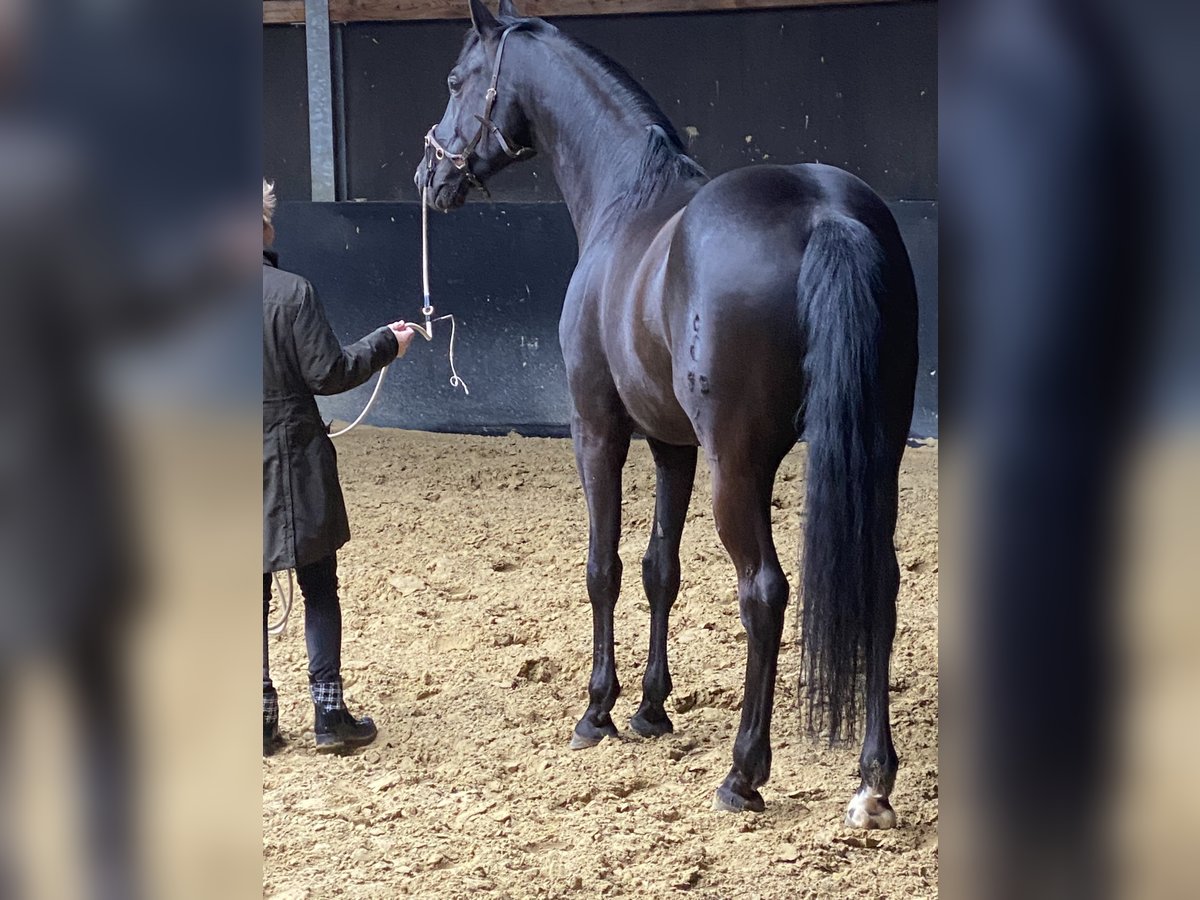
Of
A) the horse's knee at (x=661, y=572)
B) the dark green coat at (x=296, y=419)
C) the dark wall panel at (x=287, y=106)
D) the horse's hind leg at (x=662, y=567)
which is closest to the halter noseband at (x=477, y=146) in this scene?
the dark green coat at (x=296, y=419)

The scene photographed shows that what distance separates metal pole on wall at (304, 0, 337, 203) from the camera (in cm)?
669

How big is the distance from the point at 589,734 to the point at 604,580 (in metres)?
0.39

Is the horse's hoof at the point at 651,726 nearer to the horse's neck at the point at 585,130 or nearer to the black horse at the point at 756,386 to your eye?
the black horse at the point at 756,386

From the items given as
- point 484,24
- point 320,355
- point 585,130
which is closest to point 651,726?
point 320,355

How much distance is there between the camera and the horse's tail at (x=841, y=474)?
2152mm

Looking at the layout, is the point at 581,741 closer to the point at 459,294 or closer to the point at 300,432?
the point at 300,432

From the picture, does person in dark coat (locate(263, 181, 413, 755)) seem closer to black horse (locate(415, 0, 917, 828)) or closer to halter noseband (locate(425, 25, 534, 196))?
black horse (locate(415, 0, 917, 828))

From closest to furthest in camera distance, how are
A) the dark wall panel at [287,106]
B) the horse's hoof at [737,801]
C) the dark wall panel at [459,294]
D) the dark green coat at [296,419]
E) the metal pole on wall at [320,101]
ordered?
1. the horse's hoof at [737,801]
2. the dark green coat at [296,419]
3. the dark wall panel at [459,294]
4. the metal pole on wall at [320,101]
5. the dark wall panel at [287,106]

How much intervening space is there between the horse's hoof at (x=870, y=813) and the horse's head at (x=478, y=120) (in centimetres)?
204

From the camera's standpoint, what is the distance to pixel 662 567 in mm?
3150

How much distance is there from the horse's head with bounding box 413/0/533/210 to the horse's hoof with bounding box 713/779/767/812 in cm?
191

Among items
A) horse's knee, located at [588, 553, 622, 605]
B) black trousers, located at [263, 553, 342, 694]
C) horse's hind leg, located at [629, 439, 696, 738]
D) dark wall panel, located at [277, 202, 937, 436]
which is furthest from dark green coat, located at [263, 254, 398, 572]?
dark wall panel, located at [277, 202, 937, 436]
